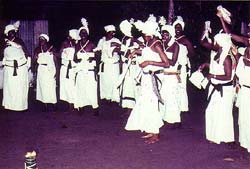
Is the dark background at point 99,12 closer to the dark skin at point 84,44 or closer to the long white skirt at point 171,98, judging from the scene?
the dark skin at point 84,44

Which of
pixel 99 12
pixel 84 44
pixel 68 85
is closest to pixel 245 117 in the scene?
pixel 84 44

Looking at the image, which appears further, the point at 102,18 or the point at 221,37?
the point at 102,18

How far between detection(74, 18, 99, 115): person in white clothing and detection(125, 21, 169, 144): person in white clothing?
8.87 feet

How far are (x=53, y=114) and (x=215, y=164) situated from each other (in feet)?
17.3

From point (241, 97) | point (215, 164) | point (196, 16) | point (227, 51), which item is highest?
point (196, 16)

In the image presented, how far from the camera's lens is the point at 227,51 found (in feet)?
26.6

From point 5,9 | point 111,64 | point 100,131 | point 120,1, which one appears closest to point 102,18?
point 120,1

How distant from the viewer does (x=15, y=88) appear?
38.7ft

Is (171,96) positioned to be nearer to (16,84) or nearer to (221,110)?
(221,110)

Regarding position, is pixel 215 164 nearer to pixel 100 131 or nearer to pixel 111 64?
pixel 100 131

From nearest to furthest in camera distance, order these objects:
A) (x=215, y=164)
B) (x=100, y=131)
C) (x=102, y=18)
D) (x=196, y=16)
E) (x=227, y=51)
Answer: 1. (x=215, y=164)
2. (x=227, y=51)
3. (x=100, y=131)
4. (x=196, y=16)
5. (x=102, y=18)

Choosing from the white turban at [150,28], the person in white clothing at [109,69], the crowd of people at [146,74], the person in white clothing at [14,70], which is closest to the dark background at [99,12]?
the crowd of people at [146,74]

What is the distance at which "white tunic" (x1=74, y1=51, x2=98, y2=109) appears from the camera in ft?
37.4

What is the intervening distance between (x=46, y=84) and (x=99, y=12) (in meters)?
7.05
